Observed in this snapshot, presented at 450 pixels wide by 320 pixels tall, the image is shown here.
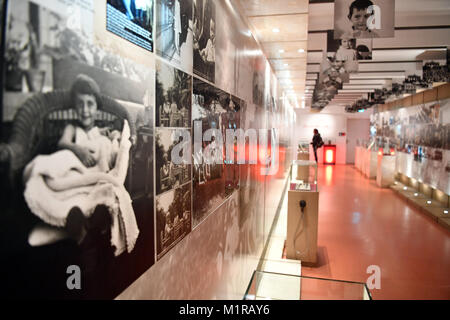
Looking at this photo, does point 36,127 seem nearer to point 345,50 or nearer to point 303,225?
point 303,225

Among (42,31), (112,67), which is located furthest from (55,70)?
(112,67)

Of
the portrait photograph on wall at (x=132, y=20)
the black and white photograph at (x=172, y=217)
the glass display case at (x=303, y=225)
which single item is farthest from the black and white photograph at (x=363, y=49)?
the portrait photograph on wall at (x=132, y=20)

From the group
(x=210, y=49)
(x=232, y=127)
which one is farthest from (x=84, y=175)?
(x=232, y=127)

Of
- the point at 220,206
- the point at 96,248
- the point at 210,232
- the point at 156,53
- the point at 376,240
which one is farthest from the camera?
the point at 376,240

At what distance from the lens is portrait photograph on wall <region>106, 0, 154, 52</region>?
967 mm

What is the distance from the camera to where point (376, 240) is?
6.26 meters

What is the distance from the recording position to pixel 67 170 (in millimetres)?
808

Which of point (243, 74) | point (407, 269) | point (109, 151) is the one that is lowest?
point (407, 269)

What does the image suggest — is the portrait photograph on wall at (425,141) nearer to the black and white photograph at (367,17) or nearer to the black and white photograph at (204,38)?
the black and white photograph at (367,17)

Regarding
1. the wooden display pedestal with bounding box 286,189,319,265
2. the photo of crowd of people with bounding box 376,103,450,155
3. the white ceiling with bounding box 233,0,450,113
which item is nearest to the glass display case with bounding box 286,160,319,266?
the wooden display pedestal with bounding box 286,189,319,265

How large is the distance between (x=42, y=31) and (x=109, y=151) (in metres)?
0.36

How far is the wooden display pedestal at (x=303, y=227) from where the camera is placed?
5195 mm
